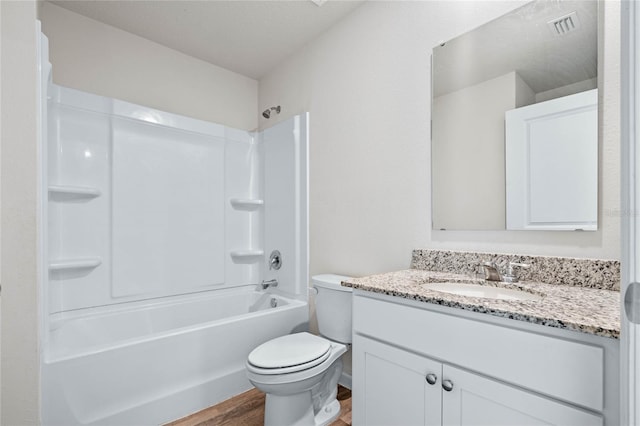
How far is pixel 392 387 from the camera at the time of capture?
1.15 meters

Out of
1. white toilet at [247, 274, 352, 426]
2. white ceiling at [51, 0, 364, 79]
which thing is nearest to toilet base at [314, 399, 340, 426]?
white toilet at [247, 274, 352, 426]

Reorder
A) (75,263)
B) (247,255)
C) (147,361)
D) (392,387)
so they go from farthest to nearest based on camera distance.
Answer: (247,255)
(75,263)
(147,361)
(392,387)

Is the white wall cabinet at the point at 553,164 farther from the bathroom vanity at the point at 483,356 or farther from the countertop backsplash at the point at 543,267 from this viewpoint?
the bathroom vanity at the point at 483,356

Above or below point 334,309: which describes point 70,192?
above

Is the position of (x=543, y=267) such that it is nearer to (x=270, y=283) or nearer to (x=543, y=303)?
(x=543, y=303)

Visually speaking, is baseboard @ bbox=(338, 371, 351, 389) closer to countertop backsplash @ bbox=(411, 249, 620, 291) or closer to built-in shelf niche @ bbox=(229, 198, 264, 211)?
countertop backsplash @ bbox=(411, 249, 620, 291)

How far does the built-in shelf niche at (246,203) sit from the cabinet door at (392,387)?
1.77m

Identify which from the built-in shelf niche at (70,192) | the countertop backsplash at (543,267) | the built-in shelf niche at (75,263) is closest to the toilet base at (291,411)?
the countertop backsplash at (543,267)

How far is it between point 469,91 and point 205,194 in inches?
81.3

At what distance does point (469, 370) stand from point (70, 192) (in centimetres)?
238

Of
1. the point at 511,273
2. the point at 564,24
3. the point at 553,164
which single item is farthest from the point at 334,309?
the point at 564,24

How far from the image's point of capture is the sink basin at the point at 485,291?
3.83 feet

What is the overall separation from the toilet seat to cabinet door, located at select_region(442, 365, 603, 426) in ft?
2.17

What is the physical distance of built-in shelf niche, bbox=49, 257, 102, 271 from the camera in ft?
6.20
